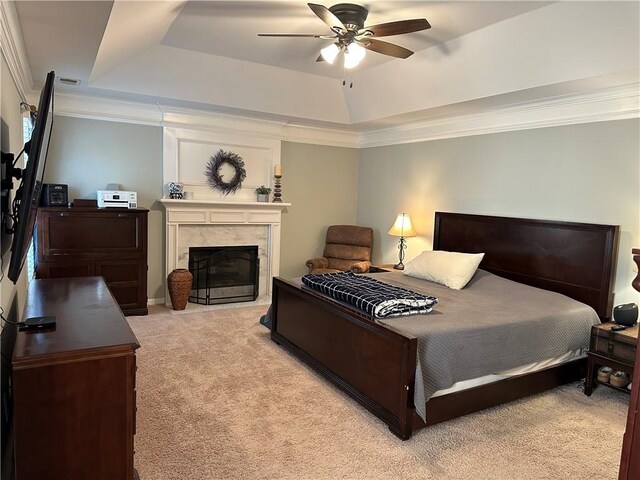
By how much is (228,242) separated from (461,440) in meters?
4.01

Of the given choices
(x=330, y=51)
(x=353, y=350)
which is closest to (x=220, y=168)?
(x=330, y=51)

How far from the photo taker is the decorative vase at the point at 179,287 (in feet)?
16.9

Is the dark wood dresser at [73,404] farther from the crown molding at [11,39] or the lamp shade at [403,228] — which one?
the lamp shade at [403,228]

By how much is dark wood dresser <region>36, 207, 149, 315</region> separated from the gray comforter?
304cm

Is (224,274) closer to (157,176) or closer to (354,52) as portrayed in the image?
(157,176)

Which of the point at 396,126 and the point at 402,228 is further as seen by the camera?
the point at 396,126

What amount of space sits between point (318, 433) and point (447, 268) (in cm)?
217

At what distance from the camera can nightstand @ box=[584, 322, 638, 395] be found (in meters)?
3.12

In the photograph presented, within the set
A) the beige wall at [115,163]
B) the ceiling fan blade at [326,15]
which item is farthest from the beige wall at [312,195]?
the ceiling fan blade at [326,15]

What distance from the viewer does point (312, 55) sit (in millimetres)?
4422

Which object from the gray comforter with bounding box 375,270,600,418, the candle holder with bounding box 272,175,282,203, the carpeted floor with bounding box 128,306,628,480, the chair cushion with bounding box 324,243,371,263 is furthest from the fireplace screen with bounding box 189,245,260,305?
the gray comforter with bounding box 375,270,600,418

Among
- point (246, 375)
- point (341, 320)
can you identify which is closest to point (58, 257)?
point (246, 375)

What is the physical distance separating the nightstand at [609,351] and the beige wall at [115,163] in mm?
4587

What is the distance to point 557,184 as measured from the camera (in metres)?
4.09
